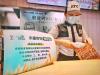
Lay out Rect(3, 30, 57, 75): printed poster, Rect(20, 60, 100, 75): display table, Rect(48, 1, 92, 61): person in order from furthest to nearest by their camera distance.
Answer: Rect(48, 1, 92, 61): person
Rect(20, 60, 100, 75): display table
Rect(3, 30, 57, 75): printed poster

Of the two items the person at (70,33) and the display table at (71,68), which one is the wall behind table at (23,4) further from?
the display table at (71,68)

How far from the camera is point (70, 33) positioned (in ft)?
7.36

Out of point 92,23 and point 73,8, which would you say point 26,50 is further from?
point 92,23

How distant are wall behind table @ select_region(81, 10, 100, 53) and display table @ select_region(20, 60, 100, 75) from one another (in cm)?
20

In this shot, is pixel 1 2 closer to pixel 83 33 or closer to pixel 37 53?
pixel 37 53

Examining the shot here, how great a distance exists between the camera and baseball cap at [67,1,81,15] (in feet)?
7.41

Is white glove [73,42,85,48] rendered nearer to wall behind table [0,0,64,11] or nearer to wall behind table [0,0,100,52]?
wall behind table [0,0,100,52]

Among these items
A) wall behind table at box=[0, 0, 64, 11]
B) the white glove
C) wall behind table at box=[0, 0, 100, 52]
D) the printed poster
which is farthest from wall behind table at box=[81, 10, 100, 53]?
the printed poster

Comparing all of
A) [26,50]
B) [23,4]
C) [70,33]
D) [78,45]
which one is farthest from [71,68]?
[23,4]

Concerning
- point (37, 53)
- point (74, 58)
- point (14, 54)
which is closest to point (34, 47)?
point (37, 53)

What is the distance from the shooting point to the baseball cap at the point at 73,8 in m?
2.26

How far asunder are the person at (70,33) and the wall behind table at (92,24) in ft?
0.20

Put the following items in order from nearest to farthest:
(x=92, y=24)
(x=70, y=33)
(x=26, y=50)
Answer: (x=26, y=50), (x=70, y=33), (x=92, y=24)

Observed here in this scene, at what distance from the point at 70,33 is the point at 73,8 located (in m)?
0.26
